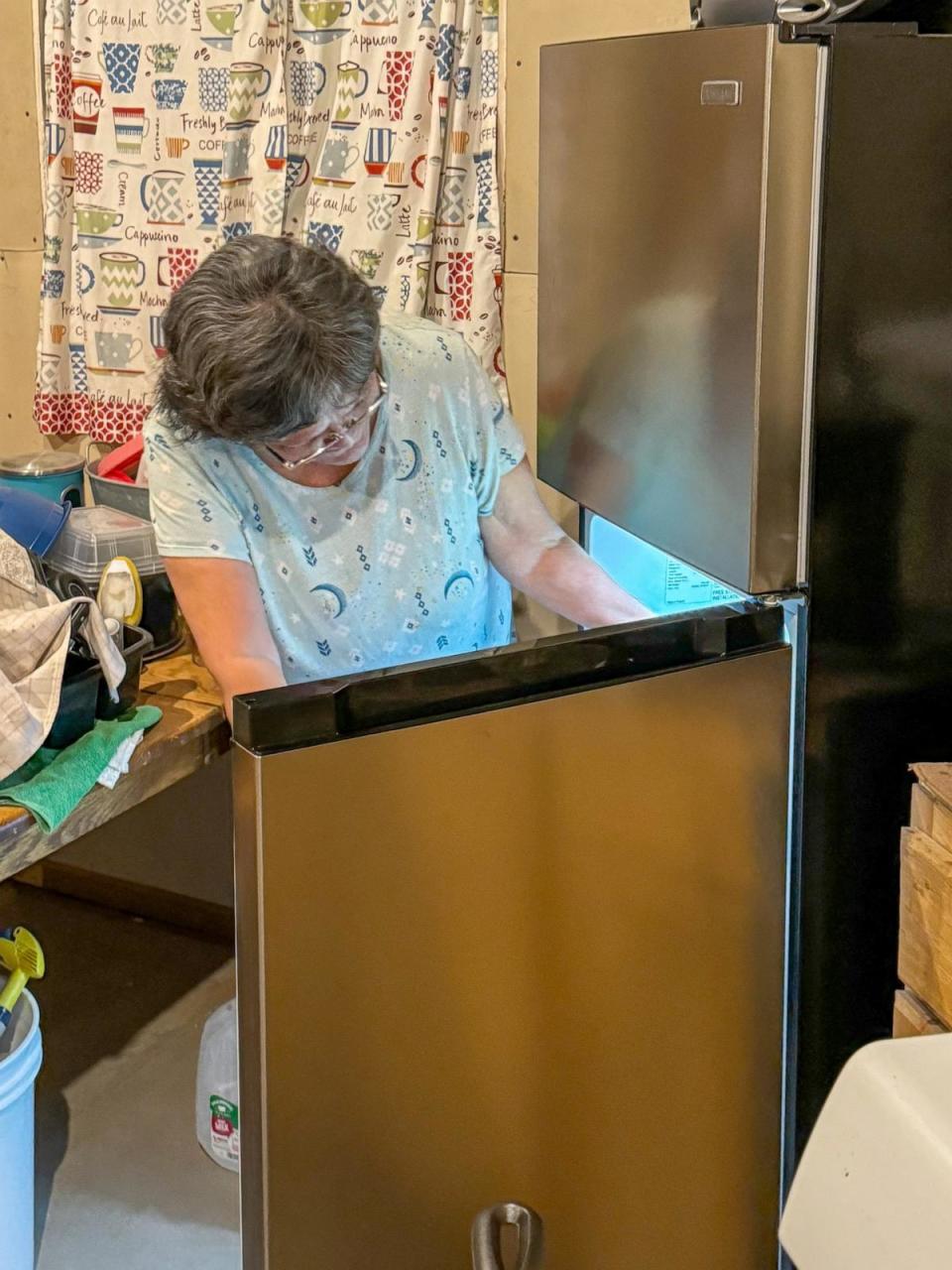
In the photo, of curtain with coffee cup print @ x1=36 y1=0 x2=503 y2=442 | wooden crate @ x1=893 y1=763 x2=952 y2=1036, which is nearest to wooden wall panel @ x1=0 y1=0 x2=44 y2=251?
curtain with coffee cup print @ x1=36 y1=0 x2=503 y2=442

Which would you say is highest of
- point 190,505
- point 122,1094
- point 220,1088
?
point 190,505

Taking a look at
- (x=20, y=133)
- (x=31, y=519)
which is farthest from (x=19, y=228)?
(x=31, y=519)

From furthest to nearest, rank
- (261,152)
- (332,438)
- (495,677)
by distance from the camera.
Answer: (261,152) < (332,438) < (495,677)

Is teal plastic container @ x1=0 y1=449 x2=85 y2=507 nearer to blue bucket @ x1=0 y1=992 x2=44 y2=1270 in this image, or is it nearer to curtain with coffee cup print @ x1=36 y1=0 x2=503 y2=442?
curtain with coffee cup print @ x1=36 y1=0 x2=503 y2=442

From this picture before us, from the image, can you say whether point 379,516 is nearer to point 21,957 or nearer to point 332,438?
point 332,438

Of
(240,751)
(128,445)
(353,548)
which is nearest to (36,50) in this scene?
(128,445)

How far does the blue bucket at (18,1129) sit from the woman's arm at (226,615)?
50 cm

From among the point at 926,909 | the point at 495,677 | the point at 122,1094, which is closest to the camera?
the point at 495,677

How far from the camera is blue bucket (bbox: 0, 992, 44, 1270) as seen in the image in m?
1.57

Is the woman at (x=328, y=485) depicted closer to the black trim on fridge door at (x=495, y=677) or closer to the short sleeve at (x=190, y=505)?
the short sleeve at (x=190, y=505)

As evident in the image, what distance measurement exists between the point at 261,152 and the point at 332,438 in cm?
77

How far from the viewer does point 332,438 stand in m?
1.42

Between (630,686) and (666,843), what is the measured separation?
0.51ft

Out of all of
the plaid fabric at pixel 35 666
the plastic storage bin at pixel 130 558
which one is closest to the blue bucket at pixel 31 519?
the plastic storage bin at pixel 130 558
